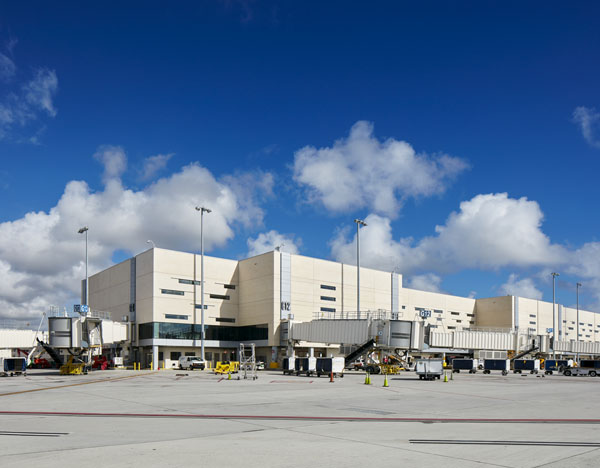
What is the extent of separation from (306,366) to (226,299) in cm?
3464

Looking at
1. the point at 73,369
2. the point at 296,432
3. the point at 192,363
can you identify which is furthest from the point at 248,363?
the point at 296,432

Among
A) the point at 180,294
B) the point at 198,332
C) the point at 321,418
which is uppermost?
the point at 180,294

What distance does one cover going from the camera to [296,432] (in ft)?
59.4

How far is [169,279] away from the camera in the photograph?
89625 millimetres

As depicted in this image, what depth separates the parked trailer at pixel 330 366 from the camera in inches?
2360

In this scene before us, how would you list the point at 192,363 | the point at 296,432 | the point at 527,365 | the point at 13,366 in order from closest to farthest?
the point at 296,432 → the point at 13,366 → the point at 192,363 → the point at 527,365

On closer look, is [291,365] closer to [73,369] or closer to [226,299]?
[73,369]

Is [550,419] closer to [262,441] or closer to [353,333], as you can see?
[262,441]

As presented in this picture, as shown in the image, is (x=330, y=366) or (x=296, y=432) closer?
(x=296, y=432)

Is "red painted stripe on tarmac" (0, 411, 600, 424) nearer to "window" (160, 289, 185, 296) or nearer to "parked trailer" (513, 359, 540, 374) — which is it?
"window" (160, 289, 185, 296)

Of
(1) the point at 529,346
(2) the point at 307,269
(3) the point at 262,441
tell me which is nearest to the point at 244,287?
(2) the point at 307,269

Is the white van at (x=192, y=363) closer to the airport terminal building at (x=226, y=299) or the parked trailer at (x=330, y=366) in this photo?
the airport terminal building at (x=226, y=299)

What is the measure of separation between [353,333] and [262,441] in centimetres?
6477

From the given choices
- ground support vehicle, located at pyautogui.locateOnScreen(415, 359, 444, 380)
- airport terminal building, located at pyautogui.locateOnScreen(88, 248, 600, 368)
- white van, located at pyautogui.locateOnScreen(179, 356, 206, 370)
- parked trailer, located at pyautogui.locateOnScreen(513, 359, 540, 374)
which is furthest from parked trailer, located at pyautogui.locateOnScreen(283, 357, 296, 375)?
parked trailer, located at pyautogui.locateOnScreen(513, 359, 540, 374)
